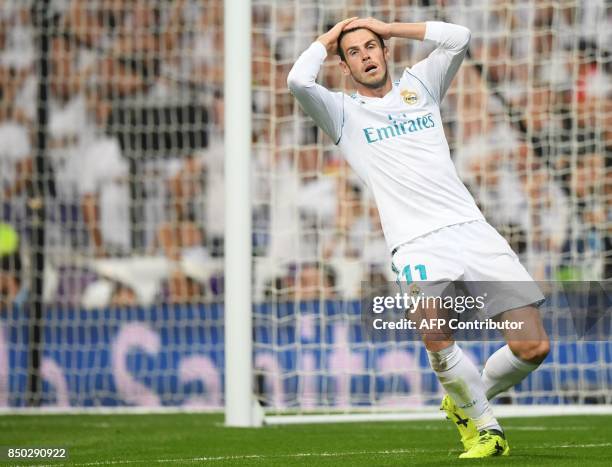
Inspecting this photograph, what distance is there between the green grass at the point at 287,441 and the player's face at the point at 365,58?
1760 millimetres

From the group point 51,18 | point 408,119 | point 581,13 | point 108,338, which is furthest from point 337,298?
point 408,119

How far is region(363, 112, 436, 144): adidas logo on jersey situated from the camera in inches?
235

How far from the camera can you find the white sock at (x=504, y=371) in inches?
229

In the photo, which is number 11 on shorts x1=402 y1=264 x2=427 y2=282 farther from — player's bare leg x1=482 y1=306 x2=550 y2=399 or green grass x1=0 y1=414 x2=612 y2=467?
green grass x1=0 y1=414 x2=612 y2=467

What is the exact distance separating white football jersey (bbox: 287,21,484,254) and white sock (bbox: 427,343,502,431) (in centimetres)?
55

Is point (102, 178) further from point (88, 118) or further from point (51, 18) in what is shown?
point (51, 18)

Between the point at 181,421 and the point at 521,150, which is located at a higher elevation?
the point at 521,150

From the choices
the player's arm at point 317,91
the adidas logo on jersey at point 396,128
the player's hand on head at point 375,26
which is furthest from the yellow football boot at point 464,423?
the player's hand on head at point 375,26

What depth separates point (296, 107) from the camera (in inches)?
437

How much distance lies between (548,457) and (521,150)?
19.0ft

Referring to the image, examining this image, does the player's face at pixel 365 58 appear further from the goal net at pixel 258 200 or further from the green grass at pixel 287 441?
the goal net at pixel 258 200

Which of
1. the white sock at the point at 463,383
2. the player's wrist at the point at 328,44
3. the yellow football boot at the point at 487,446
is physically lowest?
the yellow football boot at the point at 487,446

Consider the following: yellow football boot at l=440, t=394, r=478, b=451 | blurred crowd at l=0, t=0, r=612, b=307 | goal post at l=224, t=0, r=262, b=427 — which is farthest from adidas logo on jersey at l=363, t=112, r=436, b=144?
blurred crowd at l=0, t=0, r=612, b=307

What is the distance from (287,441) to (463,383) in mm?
2012
